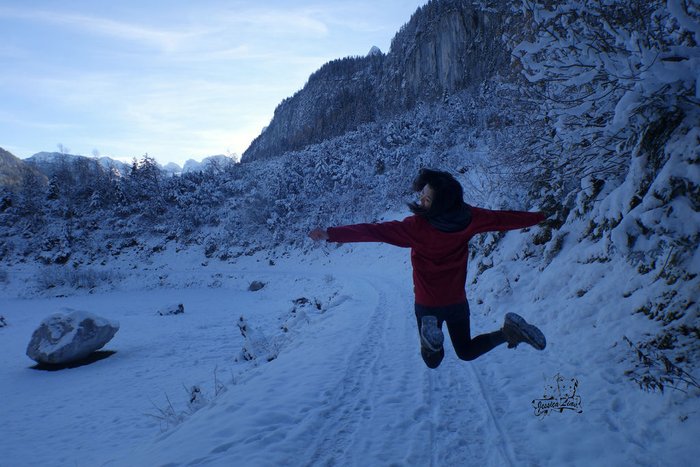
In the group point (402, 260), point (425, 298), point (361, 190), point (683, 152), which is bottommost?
point (402, 260)

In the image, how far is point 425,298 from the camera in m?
3.25

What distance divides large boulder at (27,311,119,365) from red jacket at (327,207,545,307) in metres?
11.9

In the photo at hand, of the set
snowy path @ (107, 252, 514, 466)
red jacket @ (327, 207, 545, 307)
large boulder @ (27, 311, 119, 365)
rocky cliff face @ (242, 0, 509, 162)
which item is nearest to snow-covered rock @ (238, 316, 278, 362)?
snowy path @ (107, 252, 514, 466)

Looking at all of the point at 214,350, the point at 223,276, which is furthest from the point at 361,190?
the point at 214,350

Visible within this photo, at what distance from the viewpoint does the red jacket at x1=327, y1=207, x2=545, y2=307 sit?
9.95 ft

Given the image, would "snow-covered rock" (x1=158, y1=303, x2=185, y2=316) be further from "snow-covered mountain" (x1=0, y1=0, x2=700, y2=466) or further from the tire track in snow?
the tire track in snow

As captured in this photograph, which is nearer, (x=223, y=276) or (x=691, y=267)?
(x=691, y=267)

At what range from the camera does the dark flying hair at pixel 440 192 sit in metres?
2.97

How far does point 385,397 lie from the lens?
3.91 metres

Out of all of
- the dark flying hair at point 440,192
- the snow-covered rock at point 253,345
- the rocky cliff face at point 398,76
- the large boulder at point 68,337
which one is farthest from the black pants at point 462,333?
the rocky cliff face at point 398,76

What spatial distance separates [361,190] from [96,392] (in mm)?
30617

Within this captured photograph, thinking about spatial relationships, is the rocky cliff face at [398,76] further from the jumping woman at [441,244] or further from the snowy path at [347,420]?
the snowy path at [347,420]

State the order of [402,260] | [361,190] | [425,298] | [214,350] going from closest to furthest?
[425,298] → [214,350] → [402,260] → [361,190]

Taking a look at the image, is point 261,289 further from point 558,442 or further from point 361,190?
point 558,442
